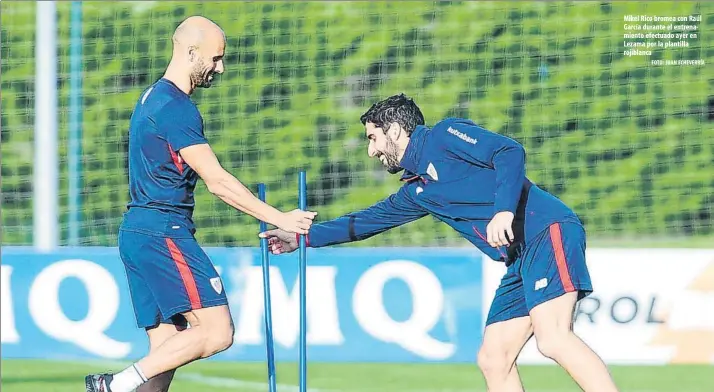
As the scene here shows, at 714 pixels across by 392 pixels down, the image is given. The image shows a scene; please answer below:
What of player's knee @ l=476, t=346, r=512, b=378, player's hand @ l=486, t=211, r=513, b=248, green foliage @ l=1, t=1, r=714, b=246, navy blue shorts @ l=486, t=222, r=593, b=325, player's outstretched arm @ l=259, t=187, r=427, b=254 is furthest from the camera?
green foliage @ l=1, t=1, r=714, b=246

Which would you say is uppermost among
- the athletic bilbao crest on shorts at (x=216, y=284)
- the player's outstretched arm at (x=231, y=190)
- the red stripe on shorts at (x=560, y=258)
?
the player's outstretched arm at (x=231, y=190)

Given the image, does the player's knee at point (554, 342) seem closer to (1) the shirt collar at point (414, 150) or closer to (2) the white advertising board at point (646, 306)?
(1) the shirt collar at point (414, 150)

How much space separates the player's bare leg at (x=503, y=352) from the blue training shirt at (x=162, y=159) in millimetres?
1359

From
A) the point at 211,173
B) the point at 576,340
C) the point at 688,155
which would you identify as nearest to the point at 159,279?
the point at 211,173

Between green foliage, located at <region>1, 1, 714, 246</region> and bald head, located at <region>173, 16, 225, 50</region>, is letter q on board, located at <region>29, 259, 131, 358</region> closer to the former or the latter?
green foliage, located at <region>1, 1, 714, 246</region>

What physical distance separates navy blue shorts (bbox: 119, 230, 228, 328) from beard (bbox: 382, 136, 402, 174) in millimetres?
910

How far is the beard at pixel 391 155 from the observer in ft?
19.2

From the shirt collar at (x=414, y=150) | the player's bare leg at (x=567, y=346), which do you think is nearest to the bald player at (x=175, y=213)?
the shirt collar at (x=414, y=150)

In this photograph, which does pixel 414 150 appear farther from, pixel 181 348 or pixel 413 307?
pixel 413 307

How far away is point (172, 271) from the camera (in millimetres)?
5488

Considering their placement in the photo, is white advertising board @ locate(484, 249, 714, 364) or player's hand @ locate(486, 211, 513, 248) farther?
white advertising board @ locate(484, 249, 714, 364)

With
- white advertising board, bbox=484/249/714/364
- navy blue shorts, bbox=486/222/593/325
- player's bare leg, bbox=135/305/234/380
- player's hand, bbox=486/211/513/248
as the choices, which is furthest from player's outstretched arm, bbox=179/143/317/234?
white advertising board, bbox=484/249/714/364

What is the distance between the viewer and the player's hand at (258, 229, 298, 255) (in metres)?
6.31

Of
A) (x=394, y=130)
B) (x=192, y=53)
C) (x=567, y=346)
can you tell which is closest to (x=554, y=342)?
(x=567, y=346)
